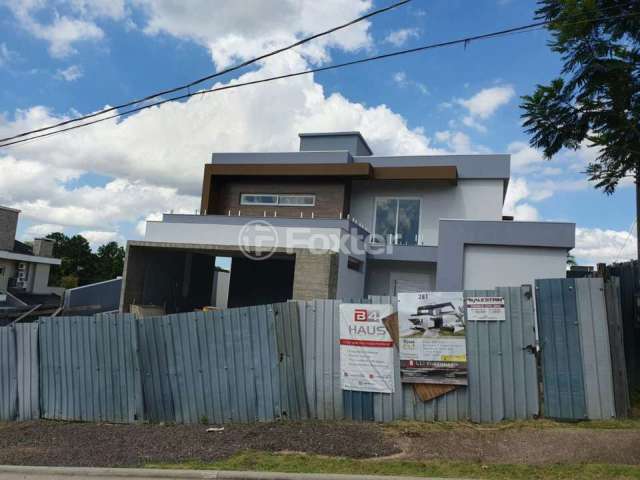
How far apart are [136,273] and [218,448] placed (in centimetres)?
1190

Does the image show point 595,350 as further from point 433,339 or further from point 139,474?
point 139,474

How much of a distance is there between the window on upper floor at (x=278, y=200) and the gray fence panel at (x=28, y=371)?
12118 millimetres

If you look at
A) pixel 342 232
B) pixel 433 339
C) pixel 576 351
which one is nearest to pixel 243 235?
pixel 342 232

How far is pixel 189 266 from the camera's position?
67.9ft

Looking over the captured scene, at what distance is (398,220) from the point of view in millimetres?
19266

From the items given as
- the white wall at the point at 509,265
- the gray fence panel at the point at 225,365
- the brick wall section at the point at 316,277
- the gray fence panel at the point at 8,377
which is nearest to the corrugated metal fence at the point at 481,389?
the gray fence panel at the point at 225,365

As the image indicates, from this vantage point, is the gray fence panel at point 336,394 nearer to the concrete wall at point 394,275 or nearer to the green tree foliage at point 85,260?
the concrete wall at point 394,275

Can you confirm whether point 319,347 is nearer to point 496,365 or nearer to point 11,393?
point 496,365

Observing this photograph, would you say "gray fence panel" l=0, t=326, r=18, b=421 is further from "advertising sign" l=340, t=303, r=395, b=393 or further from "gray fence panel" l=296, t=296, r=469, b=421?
"advertising sign" l=340, t=303, r=395, b=393

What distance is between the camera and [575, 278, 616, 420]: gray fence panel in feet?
18.8

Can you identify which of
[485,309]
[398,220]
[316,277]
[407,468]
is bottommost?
[407,468]

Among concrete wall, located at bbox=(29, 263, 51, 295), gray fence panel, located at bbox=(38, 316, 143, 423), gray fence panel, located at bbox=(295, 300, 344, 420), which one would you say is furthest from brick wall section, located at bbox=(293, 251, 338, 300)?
concrete wall, located at bbox=(29, 263, 51, 295)

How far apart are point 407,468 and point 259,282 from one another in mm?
17673

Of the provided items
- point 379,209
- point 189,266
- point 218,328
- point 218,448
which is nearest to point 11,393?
point 218,328
